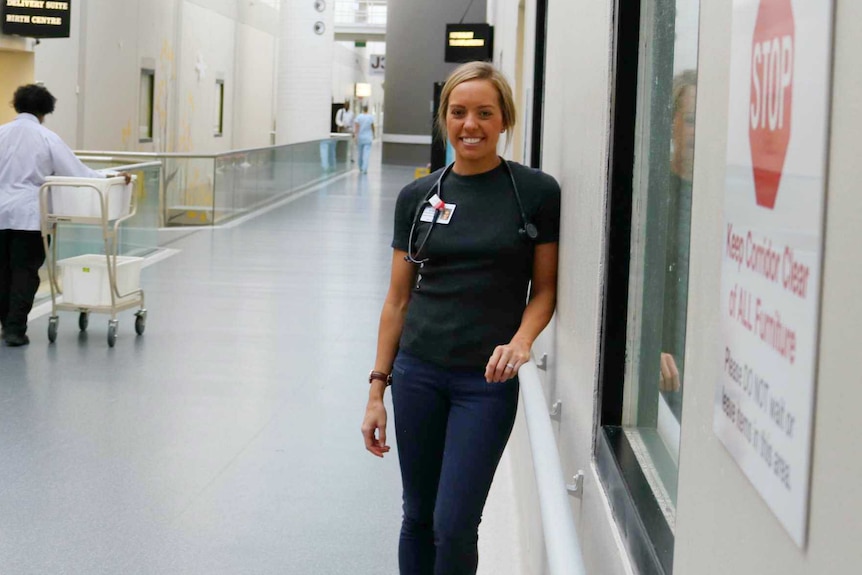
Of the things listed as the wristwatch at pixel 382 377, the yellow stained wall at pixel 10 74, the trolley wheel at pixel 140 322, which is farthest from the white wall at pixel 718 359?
the yellow stained wall at pixel 10 74

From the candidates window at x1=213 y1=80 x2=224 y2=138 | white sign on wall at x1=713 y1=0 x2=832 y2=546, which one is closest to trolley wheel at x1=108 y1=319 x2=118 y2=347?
white sign on wall at x1=713 y1=0 x2=832 y2=546

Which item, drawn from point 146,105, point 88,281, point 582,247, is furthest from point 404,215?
point 146,105

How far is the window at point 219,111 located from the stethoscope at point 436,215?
2767 centimetres

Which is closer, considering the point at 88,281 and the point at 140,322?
the point at 88,281

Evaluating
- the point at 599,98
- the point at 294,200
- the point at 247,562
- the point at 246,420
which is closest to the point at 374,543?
the point at 247,562

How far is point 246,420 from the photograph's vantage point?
675cm

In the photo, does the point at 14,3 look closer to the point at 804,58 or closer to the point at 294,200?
the point at 294,200

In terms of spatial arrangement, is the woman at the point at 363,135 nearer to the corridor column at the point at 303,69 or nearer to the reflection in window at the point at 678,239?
the corridor column at the point at 303,69

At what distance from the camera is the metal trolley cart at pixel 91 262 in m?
8.58

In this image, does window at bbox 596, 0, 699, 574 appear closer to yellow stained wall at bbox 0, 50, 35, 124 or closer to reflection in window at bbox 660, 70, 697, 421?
reflection in window at bbox 660, 70, 697, 421

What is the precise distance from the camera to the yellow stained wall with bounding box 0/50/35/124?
17125mm

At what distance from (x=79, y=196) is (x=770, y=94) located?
26.8 ft

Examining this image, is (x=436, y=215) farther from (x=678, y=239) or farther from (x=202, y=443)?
(x=202, y=443)

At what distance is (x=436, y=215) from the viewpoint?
3.08 meters
